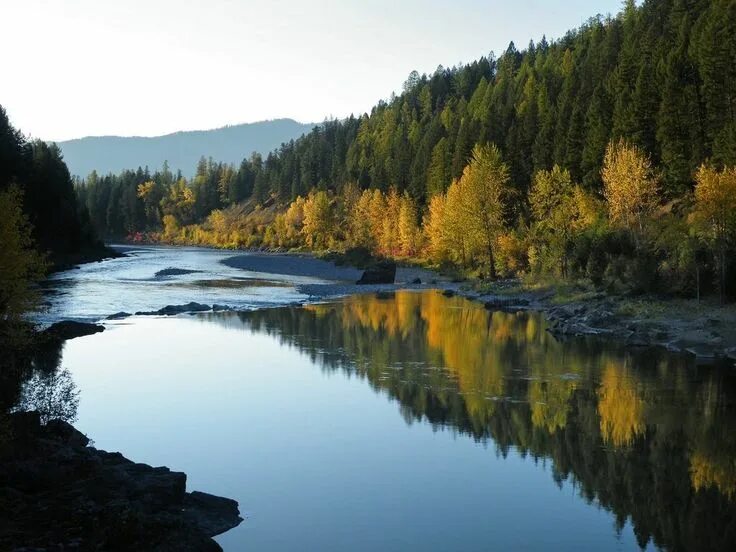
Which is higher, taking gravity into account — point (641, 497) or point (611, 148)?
point (611, 148)

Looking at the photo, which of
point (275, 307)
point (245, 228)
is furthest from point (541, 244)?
point (245, 228)

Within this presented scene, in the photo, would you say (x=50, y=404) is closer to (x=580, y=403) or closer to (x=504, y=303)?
(x=580, y=403)

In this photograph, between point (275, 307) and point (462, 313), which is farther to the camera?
point (275, 307)

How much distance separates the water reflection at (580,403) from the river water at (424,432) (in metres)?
0.08

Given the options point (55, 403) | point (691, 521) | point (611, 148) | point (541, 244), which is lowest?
point (691, 521)

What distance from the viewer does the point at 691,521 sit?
15.3 metres

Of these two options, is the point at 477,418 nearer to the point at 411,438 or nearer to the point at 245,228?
the point at 411,438

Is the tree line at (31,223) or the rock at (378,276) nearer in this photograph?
the tree line at (31,223)

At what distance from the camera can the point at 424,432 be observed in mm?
21906

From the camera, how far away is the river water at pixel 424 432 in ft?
49.3

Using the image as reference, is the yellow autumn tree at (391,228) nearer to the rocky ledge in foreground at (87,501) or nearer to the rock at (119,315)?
the rock at (119,315)

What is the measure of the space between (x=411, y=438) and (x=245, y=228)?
168385mm

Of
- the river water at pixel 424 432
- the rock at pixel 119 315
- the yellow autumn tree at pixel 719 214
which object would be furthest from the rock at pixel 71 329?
the yellow autumn tree at pixel 719 214

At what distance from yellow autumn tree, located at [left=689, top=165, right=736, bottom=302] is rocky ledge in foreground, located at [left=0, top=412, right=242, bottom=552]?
120 ft
